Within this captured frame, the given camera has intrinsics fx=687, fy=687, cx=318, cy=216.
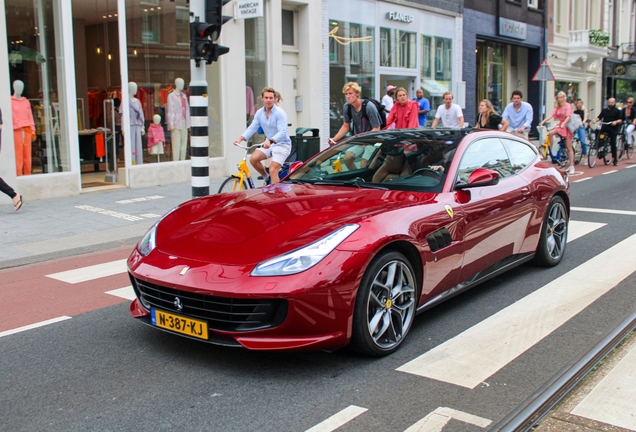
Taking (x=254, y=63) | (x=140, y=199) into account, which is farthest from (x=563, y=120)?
(x=140, y=199)

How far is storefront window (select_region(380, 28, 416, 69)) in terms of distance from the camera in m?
20.4

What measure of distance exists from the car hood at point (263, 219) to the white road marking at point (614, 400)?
1.65 meters

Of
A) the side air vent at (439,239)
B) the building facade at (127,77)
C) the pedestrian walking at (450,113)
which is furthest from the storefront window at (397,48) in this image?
the side air vent at (439,239)

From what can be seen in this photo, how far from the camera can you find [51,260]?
7.75m

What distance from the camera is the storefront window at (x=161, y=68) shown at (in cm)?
1392

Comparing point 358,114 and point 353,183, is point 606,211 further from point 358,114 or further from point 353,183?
point 353,183

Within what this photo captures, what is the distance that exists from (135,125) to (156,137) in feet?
1.85

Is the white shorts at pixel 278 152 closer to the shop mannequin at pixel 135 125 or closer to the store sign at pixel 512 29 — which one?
the shop mannequin at pixel 135 125

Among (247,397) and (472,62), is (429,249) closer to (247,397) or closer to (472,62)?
(247,397)

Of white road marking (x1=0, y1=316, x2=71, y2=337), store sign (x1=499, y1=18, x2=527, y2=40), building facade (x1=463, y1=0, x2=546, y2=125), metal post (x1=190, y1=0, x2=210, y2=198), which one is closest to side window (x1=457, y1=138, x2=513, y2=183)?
white road marking (x1=0, y1=316, x2=71, y2=337)

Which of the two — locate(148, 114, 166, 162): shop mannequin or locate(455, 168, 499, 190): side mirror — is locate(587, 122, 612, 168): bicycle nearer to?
locate(148, 114, 166, 162): shop mannequin

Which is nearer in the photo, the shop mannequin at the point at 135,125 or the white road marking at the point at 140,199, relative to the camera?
the white road marking at the point at 140,199

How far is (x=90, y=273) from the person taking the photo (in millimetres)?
6957

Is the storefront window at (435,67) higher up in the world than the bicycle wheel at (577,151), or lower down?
higher up
